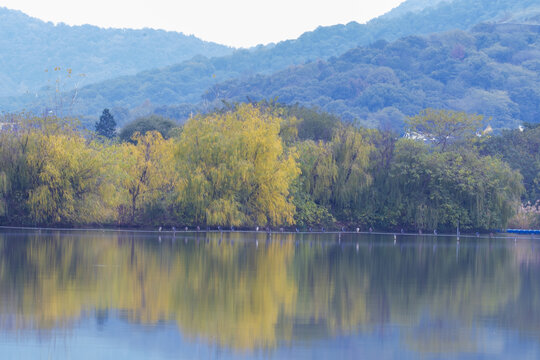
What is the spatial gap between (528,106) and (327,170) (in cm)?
12881

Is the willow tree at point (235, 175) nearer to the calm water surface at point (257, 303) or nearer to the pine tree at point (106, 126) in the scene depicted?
the calm water surface at point (257, 303)

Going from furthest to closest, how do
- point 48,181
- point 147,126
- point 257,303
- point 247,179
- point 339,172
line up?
point 147,126 < point 339,172 < point 247,179 < point 48,181 < point 257,303

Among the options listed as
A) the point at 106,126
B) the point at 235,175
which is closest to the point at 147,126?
the point at 106,126

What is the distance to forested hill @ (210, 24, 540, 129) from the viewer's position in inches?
6501

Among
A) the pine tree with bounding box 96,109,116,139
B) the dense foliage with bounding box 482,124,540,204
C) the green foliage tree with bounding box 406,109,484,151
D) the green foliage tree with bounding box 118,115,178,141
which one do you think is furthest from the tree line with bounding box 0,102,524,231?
the pine tree with bounding box 96,109,116,139

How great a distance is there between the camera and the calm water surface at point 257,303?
1577 cm

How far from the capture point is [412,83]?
177625 mm

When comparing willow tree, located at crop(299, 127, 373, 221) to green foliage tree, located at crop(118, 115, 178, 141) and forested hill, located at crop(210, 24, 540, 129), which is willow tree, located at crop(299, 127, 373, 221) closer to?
green foliage tree, located at crop(118, 115, 178, 141)

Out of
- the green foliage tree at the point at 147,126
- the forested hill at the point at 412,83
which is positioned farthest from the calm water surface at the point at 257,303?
the forested hill at the point at 412,83

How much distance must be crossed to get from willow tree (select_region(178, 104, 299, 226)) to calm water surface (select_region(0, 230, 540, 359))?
1100 cm

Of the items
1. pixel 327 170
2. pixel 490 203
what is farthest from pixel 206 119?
pixel 490 203

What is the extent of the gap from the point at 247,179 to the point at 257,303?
89.6ft

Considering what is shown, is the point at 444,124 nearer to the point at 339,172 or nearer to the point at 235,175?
the point at 339,172

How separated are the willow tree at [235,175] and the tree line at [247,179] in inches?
2.6
